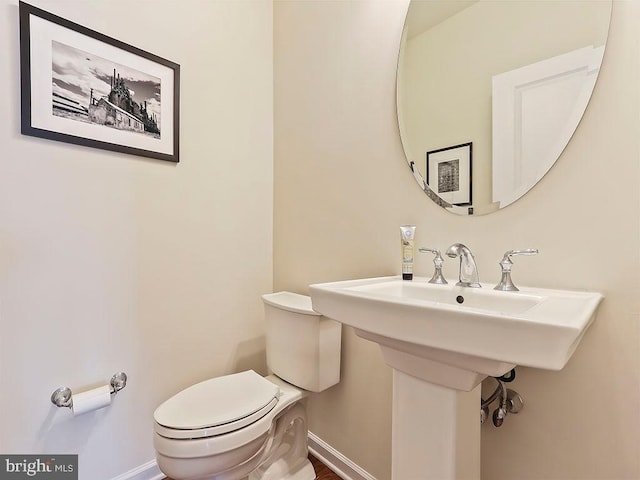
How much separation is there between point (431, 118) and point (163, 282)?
1298 mm

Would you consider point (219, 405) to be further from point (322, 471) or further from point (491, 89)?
point (491, 89)

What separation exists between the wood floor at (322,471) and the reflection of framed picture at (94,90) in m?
1.54

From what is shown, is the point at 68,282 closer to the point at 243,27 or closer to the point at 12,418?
the point at 12,418

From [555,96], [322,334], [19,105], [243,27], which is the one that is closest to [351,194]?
[322,334]

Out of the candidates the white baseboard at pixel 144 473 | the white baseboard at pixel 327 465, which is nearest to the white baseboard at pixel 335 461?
the white baseboard at pixel 327 465

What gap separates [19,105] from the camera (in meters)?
1.10

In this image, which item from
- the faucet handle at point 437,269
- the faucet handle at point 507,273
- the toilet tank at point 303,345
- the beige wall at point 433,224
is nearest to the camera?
the beige wall at point 433,224

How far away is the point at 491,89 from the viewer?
1009 millimetres

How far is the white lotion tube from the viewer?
1112 millimetres

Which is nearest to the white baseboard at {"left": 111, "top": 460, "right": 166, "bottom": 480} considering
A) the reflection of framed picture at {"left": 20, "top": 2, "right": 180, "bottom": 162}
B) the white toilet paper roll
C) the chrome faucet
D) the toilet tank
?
the white toilet paper roll

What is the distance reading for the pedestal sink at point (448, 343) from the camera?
0.54 metres

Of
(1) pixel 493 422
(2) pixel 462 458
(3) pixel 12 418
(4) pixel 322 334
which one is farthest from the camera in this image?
(4) pixel 322 334

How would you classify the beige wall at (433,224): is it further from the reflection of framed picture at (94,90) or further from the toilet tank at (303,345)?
the reflection of framed picture at (94,90)

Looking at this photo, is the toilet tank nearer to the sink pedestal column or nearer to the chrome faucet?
the sink pedestal column
